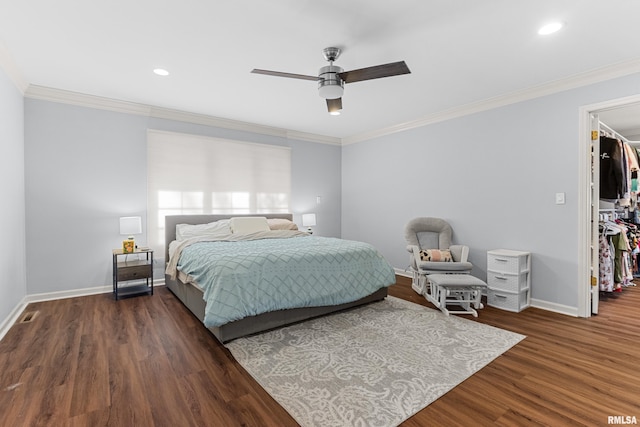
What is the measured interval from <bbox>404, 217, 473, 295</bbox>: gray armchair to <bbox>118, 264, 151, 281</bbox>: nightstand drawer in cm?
354

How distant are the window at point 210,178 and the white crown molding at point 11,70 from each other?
1.35 meters

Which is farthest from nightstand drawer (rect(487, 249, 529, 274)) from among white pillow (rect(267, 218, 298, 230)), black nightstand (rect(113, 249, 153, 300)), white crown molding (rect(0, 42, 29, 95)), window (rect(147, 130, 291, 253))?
white crown molding (rect(0, 42, 29, 95))

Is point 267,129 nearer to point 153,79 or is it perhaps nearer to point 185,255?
point 153,79

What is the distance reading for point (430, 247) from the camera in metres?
4.59

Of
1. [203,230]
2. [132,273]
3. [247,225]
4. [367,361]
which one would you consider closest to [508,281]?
[367,361]

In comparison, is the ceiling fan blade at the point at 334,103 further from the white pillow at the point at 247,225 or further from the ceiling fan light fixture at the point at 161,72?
the white pillow at the point at 247,225

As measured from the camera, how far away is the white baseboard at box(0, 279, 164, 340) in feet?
9.88

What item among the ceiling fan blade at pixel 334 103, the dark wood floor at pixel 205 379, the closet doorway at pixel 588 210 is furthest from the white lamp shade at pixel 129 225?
the closet doorway at pixel 588 210

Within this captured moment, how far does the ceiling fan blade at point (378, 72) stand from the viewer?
7.79 ft

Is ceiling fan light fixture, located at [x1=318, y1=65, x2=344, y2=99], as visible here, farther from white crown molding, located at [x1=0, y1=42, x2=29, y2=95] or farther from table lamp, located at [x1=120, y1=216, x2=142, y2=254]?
table lamp, located at [x1=120, y1=216, x2=142, y2=254]

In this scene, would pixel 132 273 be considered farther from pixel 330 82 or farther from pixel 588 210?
pixel 588 210

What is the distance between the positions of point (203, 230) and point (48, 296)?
1.97 m

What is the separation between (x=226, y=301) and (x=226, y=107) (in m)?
2.95

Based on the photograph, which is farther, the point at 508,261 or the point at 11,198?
the point at 508,261
